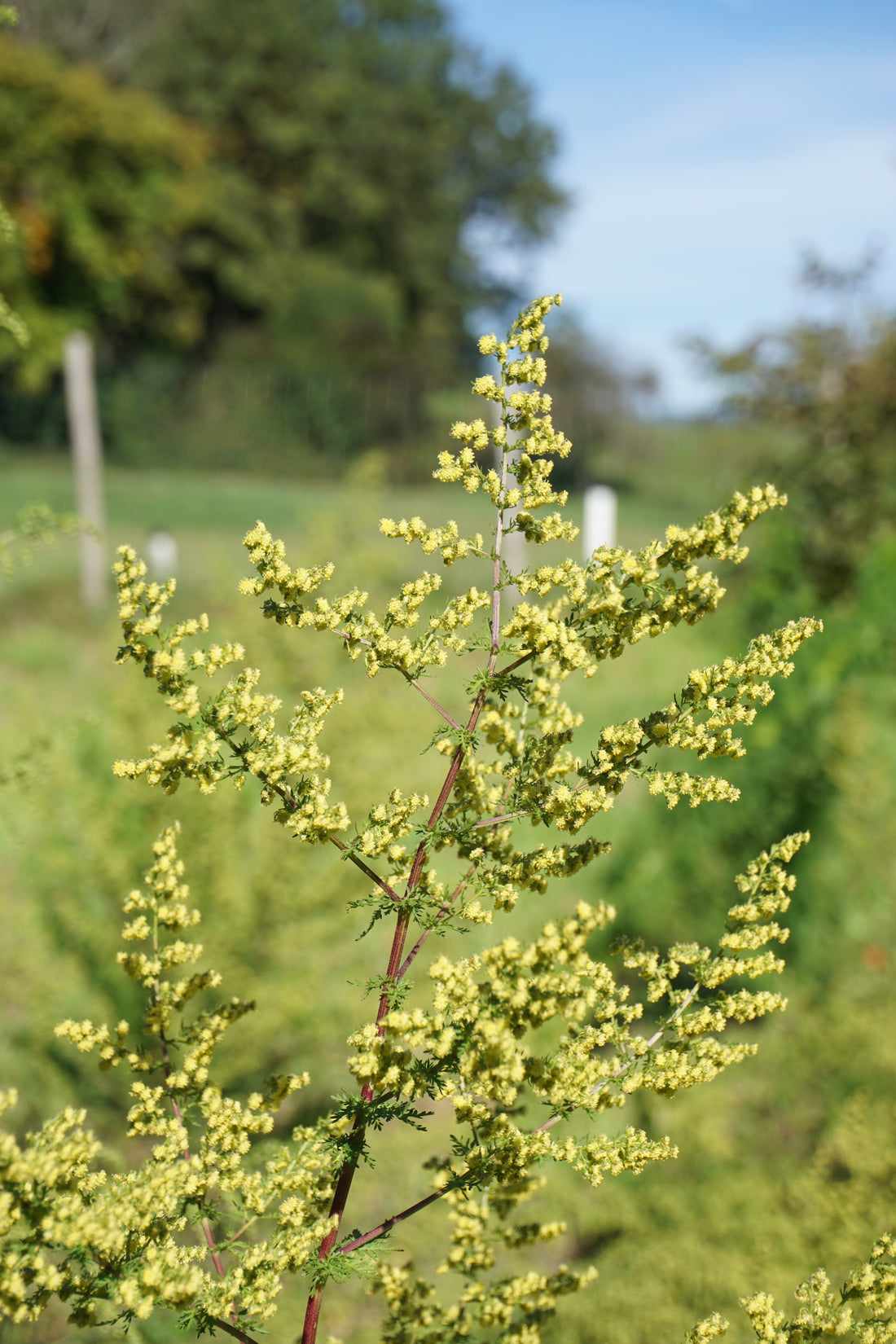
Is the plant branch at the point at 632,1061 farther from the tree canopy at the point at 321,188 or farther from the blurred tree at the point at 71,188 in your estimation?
the tree canopy at the point at 321,188

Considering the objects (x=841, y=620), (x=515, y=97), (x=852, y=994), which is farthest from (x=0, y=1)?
(x=515, y=97)

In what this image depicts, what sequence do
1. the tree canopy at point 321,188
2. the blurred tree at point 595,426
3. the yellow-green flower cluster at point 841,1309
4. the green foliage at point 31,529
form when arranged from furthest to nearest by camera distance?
the tree canopy at point 321,188, the blurred tree at point 595,426, the green foliage at point 31,529, the yellow-green flower cluster at point 841,1309

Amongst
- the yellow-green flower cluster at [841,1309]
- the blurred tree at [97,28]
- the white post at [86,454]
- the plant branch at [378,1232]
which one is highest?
the blurred tree at [97,28]

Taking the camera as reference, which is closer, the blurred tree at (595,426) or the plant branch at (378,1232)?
the plant branch at (378,1232)

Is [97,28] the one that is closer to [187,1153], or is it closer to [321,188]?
[321,188]

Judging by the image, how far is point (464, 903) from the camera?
122 centimetres

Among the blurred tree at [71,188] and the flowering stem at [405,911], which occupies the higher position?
the blurred tree at [71,188]

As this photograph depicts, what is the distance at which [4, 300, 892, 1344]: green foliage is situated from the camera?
1.13 meters

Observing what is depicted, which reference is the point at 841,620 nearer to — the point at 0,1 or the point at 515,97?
the point at 0,1

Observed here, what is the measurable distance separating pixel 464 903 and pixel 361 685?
159 inches

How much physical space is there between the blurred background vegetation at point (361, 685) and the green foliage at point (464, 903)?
117cm

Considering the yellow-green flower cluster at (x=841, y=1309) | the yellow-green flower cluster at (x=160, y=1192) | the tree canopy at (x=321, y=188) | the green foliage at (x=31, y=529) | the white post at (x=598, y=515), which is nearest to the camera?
the yellow-green flower cluster at (x=160, y=1192)

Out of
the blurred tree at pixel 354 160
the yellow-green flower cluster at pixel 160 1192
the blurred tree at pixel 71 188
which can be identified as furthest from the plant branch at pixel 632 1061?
the blurred tree at pixel 354 160

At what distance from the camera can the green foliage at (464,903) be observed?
113cm
